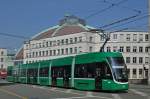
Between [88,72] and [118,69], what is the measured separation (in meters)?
3.37

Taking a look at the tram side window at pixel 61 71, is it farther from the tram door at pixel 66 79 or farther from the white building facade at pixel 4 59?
the white building facade at pixel 4 59

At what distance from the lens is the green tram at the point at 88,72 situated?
30688 mm

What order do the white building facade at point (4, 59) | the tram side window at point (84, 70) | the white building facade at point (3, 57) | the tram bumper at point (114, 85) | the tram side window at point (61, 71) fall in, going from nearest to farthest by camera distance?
the tram bumper at point (114, 85)
the tram side window at point (84, 70)
the tram side window at point (61, 71)
the white building facade at point (4, 59)
the white building facade at point (3, 57)

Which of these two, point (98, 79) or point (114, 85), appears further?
point (98, 79)

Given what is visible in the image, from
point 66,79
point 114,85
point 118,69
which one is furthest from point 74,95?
point 66,79

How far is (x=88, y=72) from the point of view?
33.5 m

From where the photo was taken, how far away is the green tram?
30688mm

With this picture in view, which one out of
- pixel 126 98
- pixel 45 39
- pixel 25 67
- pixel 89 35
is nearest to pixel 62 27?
pixel 45 39

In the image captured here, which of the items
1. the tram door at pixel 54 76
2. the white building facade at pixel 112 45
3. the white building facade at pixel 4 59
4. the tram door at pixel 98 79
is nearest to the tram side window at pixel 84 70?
the tram door at pixel 98 79

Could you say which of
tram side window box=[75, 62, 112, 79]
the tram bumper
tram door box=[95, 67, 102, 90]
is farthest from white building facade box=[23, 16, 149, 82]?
the tram bumper

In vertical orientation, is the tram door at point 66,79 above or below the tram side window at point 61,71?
below

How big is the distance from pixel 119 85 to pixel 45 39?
102 meters

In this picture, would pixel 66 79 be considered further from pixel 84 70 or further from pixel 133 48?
pixel 133 48

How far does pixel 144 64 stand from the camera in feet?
385
